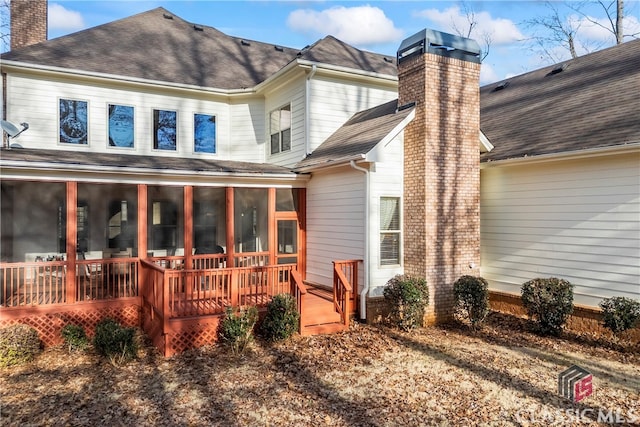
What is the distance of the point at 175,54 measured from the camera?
1405 centimetres

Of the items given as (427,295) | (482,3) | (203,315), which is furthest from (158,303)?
(482,3)

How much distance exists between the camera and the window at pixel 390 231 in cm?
919

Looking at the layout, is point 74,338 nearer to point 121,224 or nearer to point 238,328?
point 238,328

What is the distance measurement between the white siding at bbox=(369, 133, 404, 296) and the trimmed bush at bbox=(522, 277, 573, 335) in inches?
104

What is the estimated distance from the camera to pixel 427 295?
8.67 meters

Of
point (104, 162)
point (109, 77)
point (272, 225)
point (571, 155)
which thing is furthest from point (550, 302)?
point (109, 77)

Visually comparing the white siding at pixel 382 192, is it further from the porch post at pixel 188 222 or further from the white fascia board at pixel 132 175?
the porch post at pixel 188 222

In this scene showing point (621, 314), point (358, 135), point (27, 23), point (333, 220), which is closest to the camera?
point (621, 314)

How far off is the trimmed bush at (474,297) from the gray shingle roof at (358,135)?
3419 mm

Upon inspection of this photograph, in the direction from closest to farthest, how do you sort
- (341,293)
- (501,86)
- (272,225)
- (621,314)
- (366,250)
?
(621,314), (341,293), (366,250), (272,225), (501,86)

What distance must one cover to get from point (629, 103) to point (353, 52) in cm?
791

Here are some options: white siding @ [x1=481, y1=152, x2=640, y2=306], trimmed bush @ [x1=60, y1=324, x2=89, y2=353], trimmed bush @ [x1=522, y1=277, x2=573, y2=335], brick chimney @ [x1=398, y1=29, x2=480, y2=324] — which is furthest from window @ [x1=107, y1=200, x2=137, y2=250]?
trimmed bush @ [x1=522, y1=277, x2=573, y2=335]

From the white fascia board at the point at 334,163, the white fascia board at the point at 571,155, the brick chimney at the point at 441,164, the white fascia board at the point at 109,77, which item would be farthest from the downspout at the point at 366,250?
the white fascia board at the point at 109,77

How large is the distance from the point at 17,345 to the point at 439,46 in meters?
9.66
